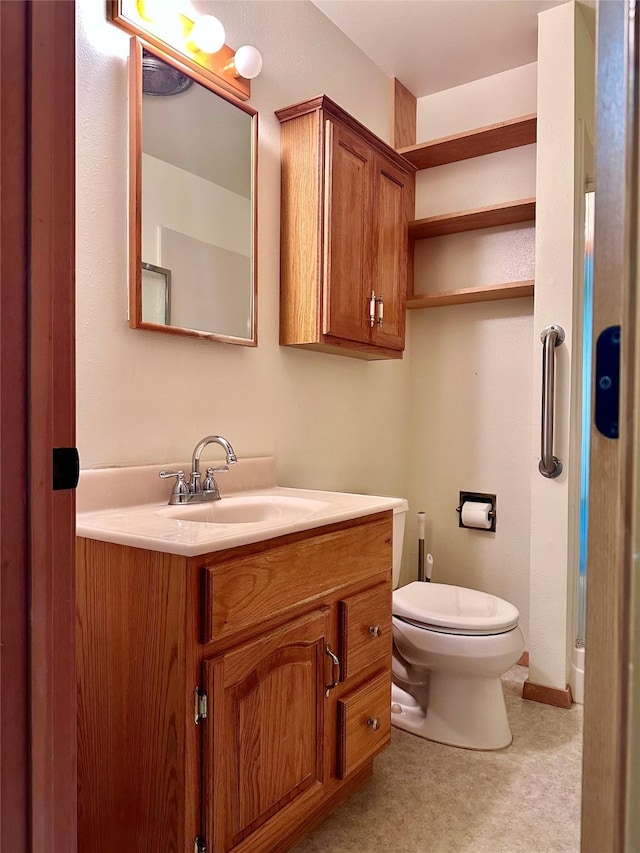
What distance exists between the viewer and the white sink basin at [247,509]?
160 cm

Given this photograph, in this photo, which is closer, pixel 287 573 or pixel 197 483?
pixel 287 573

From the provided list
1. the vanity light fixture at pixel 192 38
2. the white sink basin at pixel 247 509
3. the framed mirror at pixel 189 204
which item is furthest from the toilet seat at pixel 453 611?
the vanity light fixture at pixel 192 38

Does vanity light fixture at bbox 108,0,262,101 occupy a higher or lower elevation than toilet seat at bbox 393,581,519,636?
higher

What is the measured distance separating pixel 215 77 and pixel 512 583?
7.35ft

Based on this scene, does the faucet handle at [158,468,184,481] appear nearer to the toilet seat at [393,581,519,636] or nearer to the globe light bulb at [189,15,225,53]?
the toilet seat at [393,581,519,636]

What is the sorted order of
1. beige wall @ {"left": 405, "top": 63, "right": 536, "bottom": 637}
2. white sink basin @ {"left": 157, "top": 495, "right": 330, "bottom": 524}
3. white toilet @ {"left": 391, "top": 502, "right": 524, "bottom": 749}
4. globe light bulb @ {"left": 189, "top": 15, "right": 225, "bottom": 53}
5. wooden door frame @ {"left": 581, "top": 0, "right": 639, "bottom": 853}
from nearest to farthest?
wooden door frame @ {"left": 581, "top": 0, "right": 639, "bottom": 853}
white sink basin @ {"left": 157, "top": 495, "right": 330, "bottom": 524}
globe light bulb @ {"left": 189, "top": 15, "right": 225, "bottom": 53}
white toilet @ {"left": 391, "top": 502, "right": 524, "bottom": 749}
beige wall @ {"left": 405, "top": 63, "right": 536, "bottom": 637}

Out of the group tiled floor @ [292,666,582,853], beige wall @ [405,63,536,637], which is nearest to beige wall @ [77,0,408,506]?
beige wall @ [405,63,536,637]

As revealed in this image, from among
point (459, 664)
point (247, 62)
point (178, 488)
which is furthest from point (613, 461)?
point (247, 62)

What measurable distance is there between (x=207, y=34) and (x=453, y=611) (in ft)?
6.33

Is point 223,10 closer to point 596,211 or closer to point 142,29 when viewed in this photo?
point 142,29

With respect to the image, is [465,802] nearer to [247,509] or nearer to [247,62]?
[247,509]

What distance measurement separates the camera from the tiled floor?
1.53 meters

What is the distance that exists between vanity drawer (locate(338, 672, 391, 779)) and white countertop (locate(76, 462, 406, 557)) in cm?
47

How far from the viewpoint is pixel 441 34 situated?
2.43 meters
